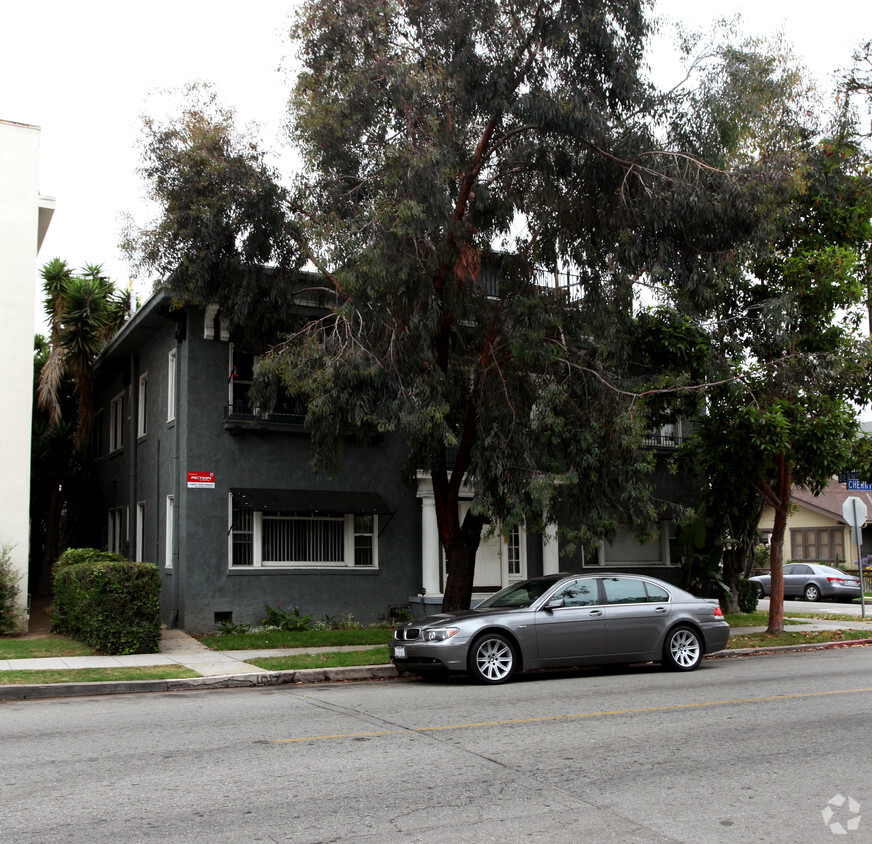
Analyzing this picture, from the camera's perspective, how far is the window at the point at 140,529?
21.6m

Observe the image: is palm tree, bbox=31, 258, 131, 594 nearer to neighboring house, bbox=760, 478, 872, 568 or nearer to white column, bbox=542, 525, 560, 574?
white column, bbox=542, 525, 560, 574

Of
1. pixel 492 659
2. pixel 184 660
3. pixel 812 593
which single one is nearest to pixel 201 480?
pixel 184 660

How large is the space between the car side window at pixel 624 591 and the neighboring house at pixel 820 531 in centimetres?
3033

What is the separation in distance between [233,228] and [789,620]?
15.6 meters

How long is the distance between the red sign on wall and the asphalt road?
7373mm

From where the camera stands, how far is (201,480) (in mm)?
18438

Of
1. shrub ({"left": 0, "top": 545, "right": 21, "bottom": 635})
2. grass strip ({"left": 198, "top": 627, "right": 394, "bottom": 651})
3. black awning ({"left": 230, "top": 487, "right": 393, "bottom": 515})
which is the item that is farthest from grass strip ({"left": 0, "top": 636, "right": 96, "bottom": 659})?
black awning ({"left": 230, "top": 487, "right": 393, "bottom": 515})

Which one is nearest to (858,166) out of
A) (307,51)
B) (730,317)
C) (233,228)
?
(730,317)

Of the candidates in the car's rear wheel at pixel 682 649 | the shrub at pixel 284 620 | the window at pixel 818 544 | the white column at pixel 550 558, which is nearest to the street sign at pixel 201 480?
the shrub at pixel 284 620

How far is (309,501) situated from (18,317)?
685cm

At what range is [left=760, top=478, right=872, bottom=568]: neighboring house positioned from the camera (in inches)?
1628

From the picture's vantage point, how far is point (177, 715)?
9.76m

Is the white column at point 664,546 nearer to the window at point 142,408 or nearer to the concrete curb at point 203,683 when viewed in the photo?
the concrete curb at point 203,683

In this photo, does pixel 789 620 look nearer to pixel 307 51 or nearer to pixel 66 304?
pixel 307 51
